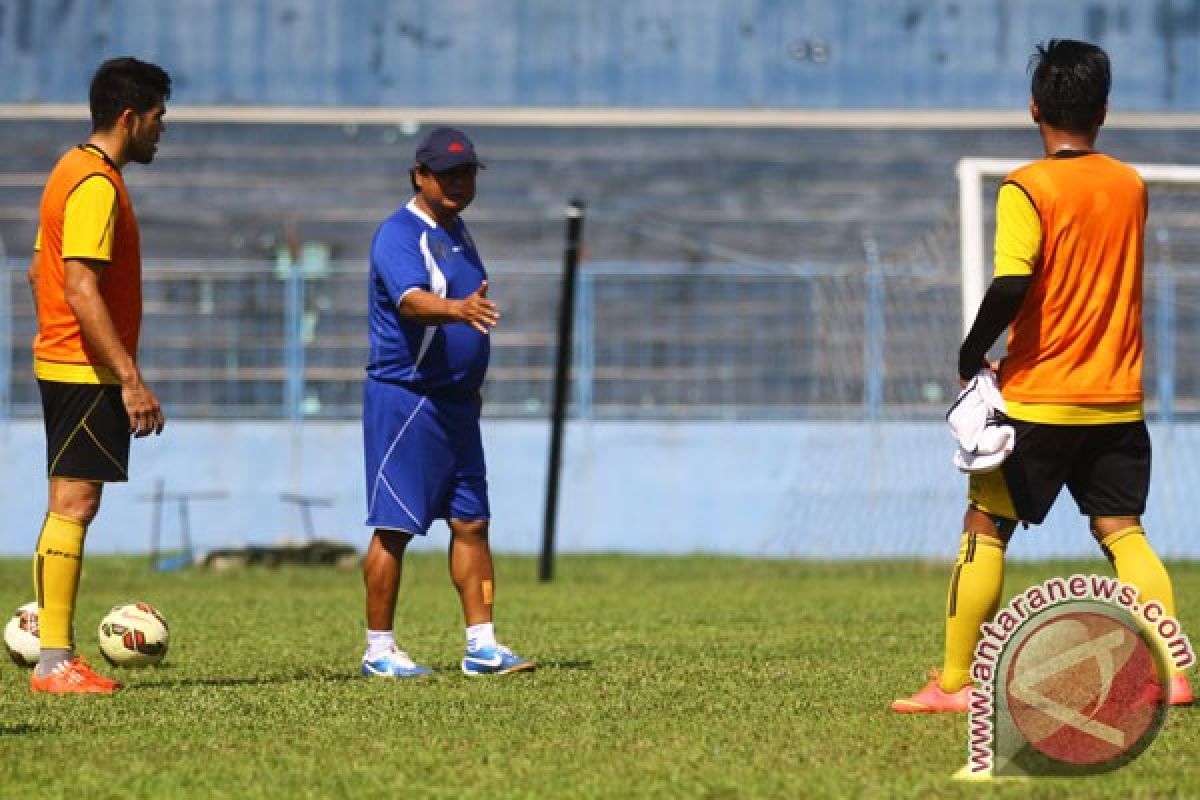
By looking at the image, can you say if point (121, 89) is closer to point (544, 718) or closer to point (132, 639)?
point (132, 639)

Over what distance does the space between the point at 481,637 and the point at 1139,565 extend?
2.37m

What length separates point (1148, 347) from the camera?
1888cm

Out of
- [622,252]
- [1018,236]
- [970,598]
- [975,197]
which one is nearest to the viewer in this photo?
[1018,236]

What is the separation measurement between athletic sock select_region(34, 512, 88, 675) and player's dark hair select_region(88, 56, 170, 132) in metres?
1.27

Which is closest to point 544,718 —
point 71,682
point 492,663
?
point 492,663

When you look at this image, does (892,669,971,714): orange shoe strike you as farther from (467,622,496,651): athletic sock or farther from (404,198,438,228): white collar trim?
(404,198,438,228): white collar trim

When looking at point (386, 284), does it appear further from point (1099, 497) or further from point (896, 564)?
point (896, 564)

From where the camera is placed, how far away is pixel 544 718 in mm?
5891

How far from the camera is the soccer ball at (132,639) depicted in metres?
7.58

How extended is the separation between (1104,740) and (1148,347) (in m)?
14.9

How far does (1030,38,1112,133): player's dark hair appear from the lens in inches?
225

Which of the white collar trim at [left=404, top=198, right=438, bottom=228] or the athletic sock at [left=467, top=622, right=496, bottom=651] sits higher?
the white collar trim at [left=404, top=198, right=438, bottom=228]

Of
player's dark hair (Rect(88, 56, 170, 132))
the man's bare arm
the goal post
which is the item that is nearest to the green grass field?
the man's bare arm

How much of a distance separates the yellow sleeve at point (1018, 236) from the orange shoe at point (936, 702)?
114 centimetres
